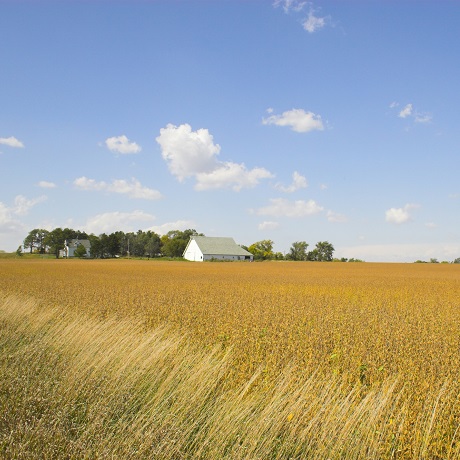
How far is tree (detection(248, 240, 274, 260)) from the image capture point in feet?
386

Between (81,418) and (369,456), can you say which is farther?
(81,418)

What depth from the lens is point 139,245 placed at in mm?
136875

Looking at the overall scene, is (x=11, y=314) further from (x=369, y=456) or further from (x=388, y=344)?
(x=369, y=456)

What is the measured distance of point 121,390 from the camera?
6.20 metres

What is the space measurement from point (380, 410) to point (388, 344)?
3706 millimetres

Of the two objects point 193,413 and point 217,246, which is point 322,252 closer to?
point 217,246

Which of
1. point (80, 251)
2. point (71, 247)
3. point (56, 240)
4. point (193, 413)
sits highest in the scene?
point (56, 240)

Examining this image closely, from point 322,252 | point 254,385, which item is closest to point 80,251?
point 322,252

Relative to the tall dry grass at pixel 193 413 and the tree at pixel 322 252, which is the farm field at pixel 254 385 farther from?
the tree at pixel 322 252

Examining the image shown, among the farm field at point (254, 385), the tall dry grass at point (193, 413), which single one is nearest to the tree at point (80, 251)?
the farm field at point (254, 385)

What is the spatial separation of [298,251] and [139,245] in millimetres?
53538

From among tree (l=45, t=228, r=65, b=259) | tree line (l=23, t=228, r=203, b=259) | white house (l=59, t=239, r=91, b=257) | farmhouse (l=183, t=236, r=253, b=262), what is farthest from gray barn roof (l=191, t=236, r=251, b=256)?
tree (l=45, t=228, r=65, b=259)

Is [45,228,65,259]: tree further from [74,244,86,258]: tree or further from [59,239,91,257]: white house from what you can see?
[74,244,86,258]: tree

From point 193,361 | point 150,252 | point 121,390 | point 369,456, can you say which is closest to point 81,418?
point 121,390
